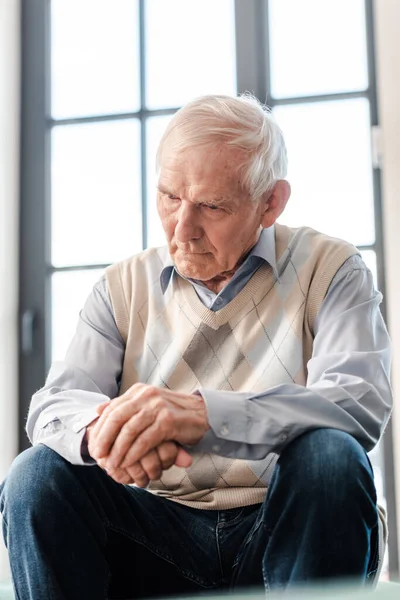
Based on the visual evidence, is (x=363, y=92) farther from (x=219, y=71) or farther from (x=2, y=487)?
(x=2, y=487)

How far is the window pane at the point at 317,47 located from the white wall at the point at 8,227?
2.77 feet

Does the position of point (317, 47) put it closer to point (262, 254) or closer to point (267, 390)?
point (262, 254)

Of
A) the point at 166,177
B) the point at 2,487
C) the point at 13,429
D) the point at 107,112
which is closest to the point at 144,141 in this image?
the point at 107,112

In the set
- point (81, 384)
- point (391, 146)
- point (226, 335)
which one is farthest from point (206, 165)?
point (391, 146)

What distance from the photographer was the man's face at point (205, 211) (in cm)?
166

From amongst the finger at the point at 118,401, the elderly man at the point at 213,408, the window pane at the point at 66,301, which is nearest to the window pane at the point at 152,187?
the window pane at the point at 66,301

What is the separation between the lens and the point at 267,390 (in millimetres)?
1343

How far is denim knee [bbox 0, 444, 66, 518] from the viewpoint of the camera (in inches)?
51.8

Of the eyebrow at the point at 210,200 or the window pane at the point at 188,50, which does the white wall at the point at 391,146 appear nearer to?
the window pane at the point at 188,50

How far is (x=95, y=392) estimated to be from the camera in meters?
1.63

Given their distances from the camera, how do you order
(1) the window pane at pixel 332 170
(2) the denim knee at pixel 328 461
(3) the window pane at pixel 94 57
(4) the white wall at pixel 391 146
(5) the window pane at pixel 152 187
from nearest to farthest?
(2) the denim knee at pixel 328 461
(4) the white wall at pixel 391 146
(1) the window pane at pixel 332 170
(5) the window pane at pixel 152 187
(3) the window pane at pixel 94 57

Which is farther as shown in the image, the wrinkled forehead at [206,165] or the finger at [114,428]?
the wrinkled forehead at [206,165]

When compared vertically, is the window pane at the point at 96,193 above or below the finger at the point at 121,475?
above

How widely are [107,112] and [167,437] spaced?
187 cm
